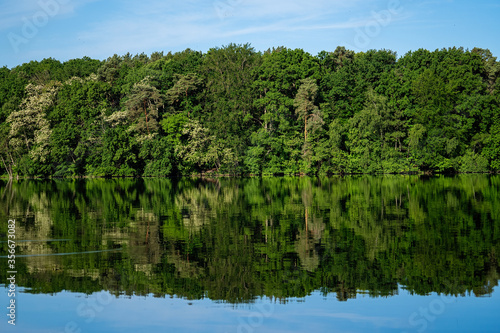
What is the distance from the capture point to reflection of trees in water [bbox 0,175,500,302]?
45.5 feet

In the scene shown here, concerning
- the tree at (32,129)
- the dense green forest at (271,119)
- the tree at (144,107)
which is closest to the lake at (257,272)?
the dense green forest at (271,119)

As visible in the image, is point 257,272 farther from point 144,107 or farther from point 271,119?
point 144,107

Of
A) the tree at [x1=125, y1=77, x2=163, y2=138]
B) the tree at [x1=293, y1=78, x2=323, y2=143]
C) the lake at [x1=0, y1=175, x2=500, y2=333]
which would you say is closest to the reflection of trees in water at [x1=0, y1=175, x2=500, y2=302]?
the lake at [x1=0, y1=175, x2=500, y2=333]

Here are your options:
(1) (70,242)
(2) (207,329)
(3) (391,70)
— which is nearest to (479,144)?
(3) (391,70)

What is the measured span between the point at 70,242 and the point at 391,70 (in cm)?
7161

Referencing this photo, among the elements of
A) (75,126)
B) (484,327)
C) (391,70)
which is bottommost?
(484,327)

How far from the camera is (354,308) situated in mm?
12008

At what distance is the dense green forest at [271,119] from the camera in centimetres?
7881

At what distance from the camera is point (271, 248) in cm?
1830

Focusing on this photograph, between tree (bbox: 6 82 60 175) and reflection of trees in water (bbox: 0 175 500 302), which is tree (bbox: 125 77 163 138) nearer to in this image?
tree (bbox: 6 82 60 175)

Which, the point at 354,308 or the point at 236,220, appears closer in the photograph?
the point at 354,308

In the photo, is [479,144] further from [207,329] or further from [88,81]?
[207,329]

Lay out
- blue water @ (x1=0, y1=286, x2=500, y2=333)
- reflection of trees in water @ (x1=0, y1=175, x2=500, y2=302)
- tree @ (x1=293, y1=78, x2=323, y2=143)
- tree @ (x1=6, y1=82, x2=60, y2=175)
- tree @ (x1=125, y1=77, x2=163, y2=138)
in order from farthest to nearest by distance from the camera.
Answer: tree @ (x1=6, y1=82, x2=60, y2=175), tree @ (x1=125, y1=77, x2=163, y2=138), tree @ (x1=293, y1=78, x2=323, y2=143), reflection of trees in water @ (x1=0, y1=175, x2=500, y2=302), blue water @ (x1=0, y1=286, x2=500, y2=333)

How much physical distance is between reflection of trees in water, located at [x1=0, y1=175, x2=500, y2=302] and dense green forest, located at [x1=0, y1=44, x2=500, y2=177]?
48.1 metres
